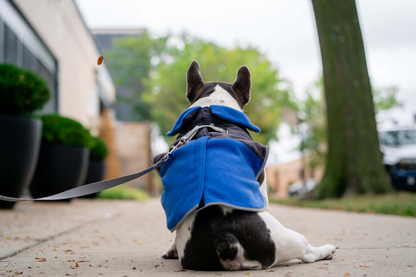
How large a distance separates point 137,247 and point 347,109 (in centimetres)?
665

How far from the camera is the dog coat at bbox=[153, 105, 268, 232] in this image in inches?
92.0

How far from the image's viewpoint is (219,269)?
2.42 meters

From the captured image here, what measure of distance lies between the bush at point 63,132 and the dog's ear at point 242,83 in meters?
5.30

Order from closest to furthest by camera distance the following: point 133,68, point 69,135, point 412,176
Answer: point 69,135, point 412,176, point 133,68

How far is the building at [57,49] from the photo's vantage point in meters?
9.33

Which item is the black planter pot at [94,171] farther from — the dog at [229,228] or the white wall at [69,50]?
the dog at [229,228]

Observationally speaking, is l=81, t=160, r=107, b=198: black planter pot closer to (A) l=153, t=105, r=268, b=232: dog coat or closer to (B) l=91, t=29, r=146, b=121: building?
(A) l=153, t=105, r=268, b=232: dog coat

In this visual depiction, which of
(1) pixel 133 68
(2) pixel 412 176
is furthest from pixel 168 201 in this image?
(1) pixel 133 68

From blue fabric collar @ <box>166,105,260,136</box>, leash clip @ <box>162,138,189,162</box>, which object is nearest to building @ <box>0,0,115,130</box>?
blue fabric collar @ <box>166,105,260,136</box>

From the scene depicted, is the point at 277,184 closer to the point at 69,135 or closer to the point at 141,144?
the point at 141,144

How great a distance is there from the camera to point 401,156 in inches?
473

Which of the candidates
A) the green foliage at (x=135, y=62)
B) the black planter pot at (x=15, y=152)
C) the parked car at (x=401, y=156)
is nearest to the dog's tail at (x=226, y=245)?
the black planter pot at (x=15, y=152)

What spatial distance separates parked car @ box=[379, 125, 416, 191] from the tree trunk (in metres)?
3.21

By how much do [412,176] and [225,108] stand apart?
1038 cm
